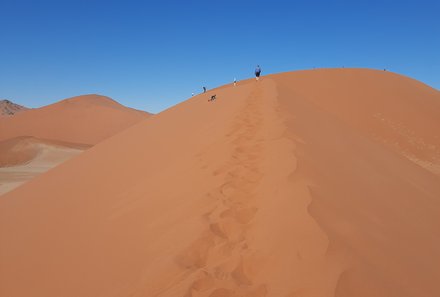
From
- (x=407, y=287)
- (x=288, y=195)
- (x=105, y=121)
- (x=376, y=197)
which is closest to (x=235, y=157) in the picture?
(x=288, y=195)

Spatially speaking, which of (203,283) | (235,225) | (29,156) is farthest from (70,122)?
(203,283)

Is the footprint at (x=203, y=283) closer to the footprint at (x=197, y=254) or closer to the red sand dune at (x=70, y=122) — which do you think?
the footprint at (x=197, y=254)

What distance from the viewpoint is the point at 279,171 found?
437 centimetres


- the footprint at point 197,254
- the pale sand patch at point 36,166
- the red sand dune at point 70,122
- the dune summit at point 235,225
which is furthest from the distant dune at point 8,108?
the footprint at point 197,254

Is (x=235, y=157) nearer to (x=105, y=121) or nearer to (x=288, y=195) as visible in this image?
(x=288, y=195)

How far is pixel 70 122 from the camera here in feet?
164

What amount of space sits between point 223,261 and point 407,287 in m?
1.54

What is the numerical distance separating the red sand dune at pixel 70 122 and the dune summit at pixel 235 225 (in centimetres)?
4074

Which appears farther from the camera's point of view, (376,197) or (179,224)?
(376,197)

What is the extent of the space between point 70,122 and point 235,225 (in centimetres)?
5223

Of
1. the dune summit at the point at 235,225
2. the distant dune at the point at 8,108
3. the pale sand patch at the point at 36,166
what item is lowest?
the pale sand patch at the point at 36,166

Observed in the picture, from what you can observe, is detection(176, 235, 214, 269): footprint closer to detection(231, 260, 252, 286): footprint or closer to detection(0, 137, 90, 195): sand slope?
detection(231, 260, 252, 286): footprint

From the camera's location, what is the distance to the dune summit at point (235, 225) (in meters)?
2.71

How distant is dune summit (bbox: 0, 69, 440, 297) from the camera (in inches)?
107
